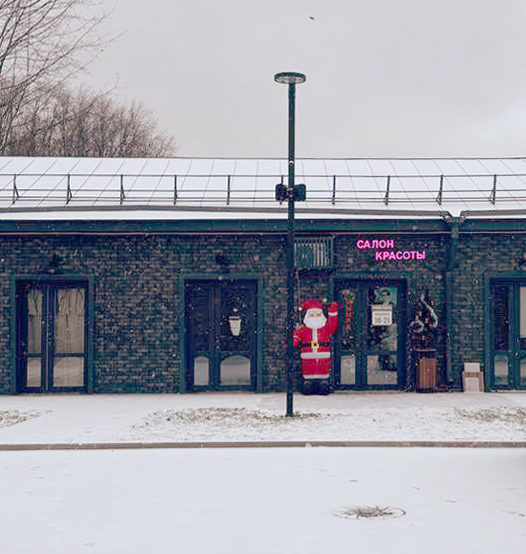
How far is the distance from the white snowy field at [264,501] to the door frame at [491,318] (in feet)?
20.9

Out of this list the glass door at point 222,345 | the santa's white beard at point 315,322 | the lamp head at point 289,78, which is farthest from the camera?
the glass door at point 222,345

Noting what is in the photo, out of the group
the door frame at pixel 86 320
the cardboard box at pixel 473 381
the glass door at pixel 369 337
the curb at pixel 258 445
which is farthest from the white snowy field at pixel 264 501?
the glass door at pixel 369 337

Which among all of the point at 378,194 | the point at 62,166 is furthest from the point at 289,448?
the point at 62,166

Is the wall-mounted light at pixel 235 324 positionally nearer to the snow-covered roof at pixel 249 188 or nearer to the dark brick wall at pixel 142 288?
the dark brick wall at pixel 142 288

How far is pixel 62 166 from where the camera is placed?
72.3 ft

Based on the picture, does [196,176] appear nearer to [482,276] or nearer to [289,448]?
[482,276]

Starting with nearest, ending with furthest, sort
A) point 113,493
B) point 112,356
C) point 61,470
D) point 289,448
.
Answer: point 113,493 → point 61,470 → point 289,448 → point 112,356

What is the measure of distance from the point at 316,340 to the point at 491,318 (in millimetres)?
3928

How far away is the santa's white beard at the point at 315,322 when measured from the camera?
54.1 feet

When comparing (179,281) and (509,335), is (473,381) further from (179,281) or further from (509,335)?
(179,281)

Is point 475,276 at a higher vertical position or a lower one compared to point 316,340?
higher

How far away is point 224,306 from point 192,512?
33.1 feet

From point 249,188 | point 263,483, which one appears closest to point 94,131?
point 249,188

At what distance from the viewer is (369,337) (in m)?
17.6
